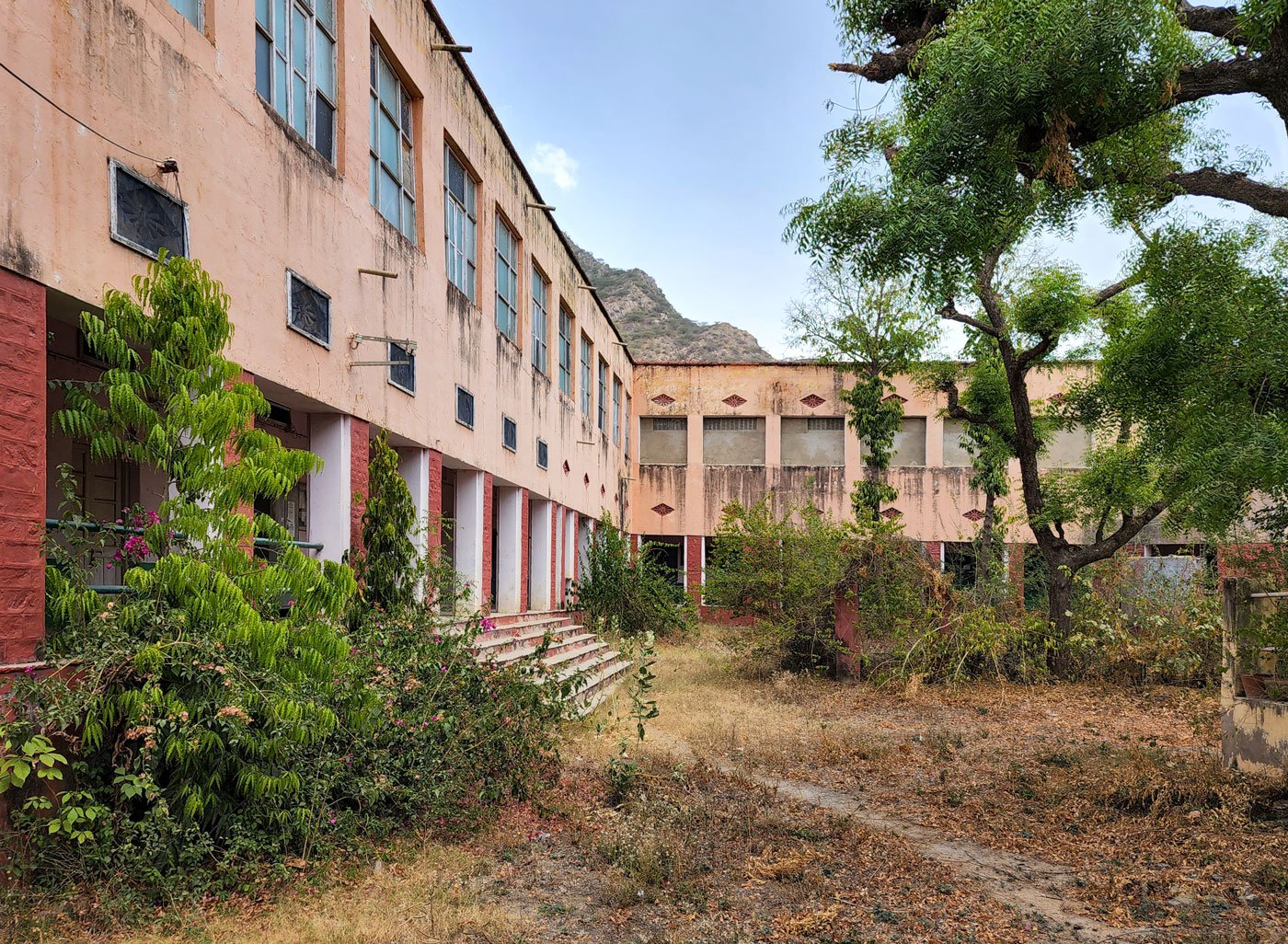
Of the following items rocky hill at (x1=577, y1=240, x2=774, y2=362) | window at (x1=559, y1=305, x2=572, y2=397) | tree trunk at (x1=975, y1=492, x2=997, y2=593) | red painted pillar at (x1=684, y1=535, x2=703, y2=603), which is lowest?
red painted pillar at (x1=684, y1=535, x2=703, y2=603)

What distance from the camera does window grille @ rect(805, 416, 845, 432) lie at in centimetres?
2770

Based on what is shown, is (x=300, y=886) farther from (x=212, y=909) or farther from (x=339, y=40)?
(x=339, y=40)

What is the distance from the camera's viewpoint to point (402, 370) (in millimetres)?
10578

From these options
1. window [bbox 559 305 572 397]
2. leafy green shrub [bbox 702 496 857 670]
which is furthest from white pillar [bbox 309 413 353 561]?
window [bbox 559 305 572 397]

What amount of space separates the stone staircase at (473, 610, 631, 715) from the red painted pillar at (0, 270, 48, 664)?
17.5 feet

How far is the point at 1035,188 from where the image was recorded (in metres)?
7.99

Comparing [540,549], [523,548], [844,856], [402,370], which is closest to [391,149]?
[402,370]

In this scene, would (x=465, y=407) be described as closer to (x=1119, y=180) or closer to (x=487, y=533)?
(x=487, y=533)

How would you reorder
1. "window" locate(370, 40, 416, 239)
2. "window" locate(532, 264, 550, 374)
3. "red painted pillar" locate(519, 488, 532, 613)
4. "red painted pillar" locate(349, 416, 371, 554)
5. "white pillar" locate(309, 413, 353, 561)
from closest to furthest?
1. "white pillar" locate(309, 413, 353, 561)
2. "red painted pillar" locate(349, 416, 371, 554)
3. "window" locate(370, 40, 416, 239)
4. "red painted pillar" locate(519, 488, 532, 613)
5. "window" locate(532, 264, 550, 374)

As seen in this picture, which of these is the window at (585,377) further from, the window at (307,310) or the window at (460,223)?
the window at (307,310)

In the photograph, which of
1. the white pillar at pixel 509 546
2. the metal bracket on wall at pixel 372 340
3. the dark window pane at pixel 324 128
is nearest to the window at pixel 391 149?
the dark window pane at pixel 324 128

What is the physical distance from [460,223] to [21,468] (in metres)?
8.66

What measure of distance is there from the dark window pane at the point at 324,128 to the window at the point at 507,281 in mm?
5607

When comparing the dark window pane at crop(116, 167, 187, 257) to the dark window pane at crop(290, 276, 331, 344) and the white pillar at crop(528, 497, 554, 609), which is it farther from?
the white pillar at crop(528, 497, 554, 609)
